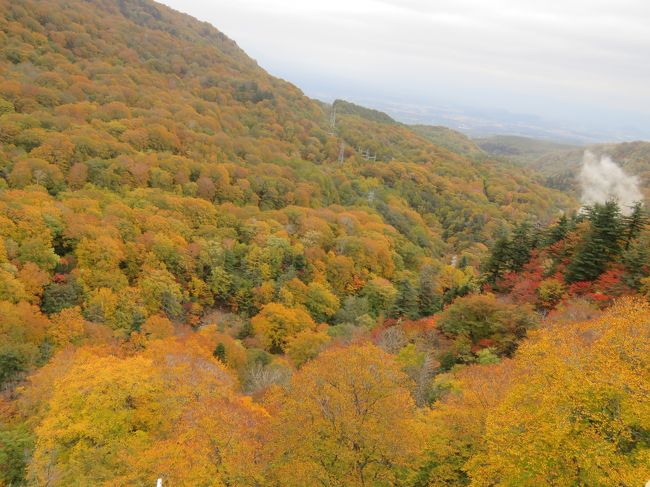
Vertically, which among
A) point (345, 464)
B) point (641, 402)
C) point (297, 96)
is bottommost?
point (345, 464)

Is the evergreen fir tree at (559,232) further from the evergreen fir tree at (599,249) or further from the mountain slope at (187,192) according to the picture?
the mountain slope at (187,192)

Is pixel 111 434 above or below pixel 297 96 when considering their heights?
below

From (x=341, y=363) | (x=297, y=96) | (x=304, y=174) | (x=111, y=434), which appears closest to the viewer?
(x=341, y=363)

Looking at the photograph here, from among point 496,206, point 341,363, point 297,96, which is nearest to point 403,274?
point 341,363

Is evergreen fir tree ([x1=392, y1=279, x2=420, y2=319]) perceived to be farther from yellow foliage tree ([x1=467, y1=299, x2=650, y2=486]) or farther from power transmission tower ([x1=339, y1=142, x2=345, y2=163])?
power transmission tower ([x1=339, y1=142, x2=345, y2=163])

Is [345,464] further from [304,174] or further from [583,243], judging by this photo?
[304,174]

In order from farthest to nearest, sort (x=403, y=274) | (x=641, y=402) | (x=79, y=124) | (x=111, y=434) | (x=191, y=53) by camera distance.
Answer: (x=191, y=53), (x=79, y=124), (x=403, y=274), (x=111, y=434), (x=641, y=402)

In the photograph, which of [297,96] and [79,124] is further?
[297,96]

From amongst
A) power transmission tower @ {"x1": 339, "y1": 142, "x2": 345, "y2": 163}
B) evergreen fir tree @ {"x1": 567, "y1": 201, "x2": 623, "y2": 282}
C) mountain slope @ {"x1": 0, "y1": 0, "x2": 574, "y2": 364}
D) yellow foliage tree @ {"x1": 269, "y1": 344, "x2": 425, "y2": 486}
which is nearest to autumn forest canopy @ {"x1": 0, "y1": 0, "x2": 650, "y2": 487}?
yellow foliage tree @ {"x1": 269, "y1": 344, "x2": 425, "y2": 486}

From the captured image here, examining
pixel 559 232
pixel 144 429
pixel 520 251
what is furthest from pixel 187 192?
pixel 144 429
